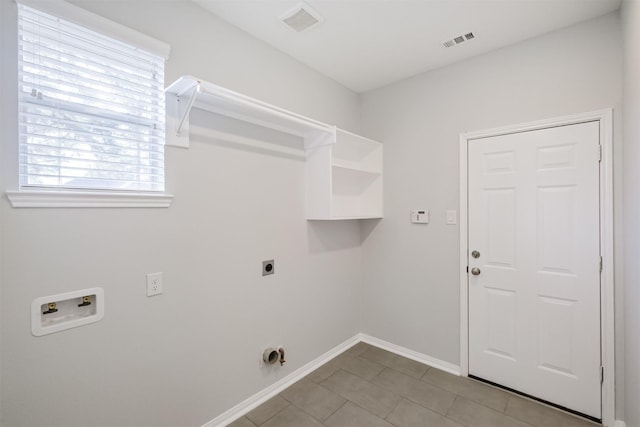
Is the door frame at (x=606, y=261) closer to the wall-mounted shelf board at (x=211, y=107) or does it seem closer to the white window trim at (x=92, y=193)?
the wall-mounted shelf board at (x=211, y=107)

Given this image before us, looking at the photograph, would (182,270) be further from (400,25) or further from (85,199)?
(400,25)

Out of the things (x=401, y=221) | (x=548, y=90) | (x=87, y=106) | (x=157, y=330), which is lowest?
(x=157, y=330)

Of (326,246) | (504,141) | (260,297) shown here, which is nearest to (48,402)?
(260,297)

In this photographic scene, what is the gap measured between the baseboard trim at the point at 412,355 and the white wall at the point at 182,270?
678mm

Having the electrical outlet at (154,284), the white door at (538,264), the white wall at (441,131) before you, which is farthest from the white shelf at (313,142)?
the white door at (538,264)

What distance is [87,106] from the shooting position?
4.55 ft

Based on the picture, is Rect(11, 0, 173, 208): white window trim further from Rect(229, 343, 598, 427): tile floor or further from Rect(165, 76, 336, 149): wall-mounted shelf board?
Rect(229, 343, 598, 427): tile floor

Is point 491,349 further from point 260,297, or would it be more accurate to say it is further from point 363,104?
point 363,104

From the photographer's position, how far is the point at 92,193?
136cm

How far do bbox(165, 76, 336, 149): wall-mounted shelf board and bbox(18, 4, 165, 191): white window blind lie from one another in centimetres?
7

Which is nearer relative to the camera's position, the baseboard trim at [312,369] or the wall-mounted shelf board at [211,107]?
the wall-mounted shelf board at [211,107]

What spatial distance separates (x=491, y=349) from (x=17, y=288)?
3.07 metres

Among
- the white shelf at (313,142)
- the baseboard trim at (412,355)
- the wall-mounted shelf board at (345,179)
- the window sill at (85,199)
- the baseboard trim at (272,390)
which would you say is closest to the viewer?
the window sill at (85,199)

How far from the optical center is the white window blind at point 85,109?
1248 mm
